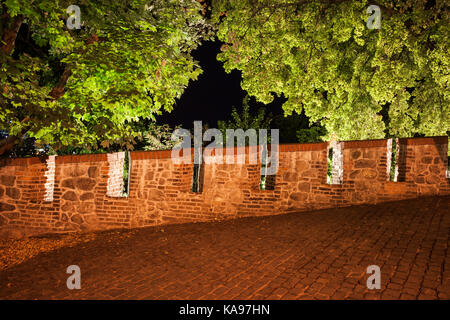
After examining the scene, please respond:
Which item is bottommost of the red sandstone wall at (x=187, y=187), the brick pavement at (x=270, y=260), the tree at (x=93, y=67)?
the brick pavement at (x=270, y=260)

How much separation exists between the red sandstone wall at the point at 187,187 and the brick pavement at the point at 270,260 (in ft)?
1.87

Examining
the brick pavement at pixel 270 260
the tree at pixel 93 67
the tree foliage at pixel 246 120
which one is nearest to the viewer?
the brick pavement at pixel 270 260

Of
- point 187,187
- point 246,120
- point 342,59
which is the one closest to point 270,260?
point 187,187

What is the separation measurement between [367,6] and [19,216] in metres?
12.1

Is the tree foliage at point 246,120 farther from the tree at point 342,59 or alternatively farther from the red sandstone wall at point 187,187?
the red sandstone wall at point 187,187

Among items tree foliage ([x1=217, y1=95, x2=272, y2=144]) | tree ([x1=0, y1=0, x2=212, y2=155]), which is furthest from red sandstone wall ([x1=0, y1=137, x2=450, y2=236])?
tree foliage ([x1=217, y1=95, x2=272, y2=144])

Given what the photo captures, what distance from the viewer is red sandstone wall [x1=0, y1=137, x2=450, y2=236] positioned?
659 cm

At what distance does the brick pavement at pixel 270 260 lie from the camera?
3.26 meters

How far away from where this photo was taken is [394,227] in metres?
4.93

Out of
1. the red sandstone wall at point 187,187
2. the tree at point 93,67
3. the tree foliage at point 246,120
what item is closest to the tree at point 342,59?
the red sandstone wall at point 187,187

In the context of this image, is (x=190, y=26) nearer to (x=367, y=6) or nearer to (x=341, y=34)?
(x=341, y=34)

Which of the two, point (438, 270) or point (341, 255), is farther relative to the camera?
point (341, 255)

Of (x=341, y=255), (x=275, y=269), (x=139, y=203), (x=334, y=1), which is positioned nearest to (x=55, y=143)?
(x=139, y=203)

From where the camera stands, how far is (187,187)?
23.1 ft
